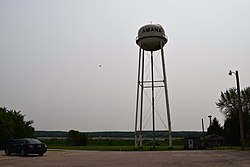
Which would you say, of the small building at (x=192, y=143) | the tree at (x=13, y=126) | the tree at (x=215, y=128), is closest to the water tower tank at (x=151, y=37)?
the small building at (x=192, y=143)

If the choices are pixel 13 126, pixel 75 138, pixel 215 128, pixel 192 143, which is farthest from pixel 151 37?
pixel 215 128

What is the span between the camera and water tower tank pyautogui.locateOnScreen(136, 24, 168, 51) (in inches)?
1770

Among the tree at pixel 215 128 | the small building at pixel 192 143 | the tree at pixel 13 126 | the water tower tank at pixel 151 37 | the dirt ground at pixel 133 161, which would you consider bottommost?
the dirt ground at pixel 133 161

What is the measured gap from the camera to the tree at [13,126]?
49750mm

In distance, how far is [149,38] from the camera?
4503 centimetres

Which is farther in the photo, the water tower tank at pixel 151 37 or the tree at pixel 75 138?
the tree at pixel 75 138

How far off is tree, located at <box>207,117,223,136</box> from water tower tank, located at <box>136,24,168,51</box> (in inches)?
1888

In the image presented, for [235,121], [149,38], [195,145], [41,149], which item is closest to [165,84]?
[149,38]

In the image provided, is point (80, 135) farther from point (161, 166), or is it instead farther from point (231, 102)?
point (161, 166)

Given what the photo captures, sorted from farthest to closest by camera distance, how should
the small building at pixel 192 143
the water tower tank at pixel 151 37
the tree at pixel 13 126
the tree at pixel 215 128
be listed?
the tree at pixel 215 128 < the tree at pixel 13 126 < the small building at pixel 192 143 < the water tower tank at pixel 151 37

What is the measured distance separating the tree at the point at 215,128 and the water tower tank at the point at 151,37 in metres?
48.0

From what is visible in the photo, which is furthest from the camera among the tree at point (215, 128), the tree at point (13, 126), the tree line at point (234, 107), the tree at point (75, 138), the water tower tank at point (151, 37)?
the tree at point (215, 128)

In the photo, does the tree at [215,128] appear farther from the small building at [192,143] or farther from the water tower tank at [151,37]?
the water tower tank at [151,37]

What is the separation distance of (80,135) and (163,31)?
136 feet
